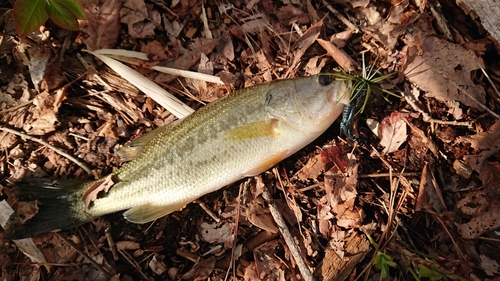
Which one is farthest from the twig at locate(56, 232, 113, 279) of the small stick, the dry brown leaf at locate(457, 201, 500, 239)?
the dry brown leaf at locate(457, 201, 500, 239)

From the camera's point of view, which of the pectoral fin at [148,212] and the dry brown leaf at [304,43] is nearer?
the pectoral fin at [148,212]

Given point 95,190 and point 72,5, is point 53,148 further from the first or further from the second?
point 72,5

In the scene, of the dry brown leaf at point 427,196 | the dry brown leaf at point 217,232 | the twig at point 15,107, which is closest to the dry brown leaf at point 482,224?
the dry brown leaf at point 427,196

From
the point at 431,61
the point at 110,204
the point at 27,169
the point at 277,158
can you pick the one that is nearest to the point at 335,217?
the point at 277,158

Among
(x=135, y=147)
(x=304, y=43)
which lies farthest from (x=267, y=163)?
(x=304, y=43)

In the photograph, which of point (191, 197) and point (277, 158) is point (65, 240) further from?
point (277, 158)

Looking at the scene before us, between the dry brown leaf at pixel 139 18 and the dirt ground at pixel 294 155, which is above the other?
the dry brown leaf at pixel 139 18

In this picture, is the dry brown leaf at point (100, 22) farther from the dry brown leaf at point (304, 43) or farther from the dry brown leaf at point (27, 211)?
the dry brown leaf at point (304, 43)
